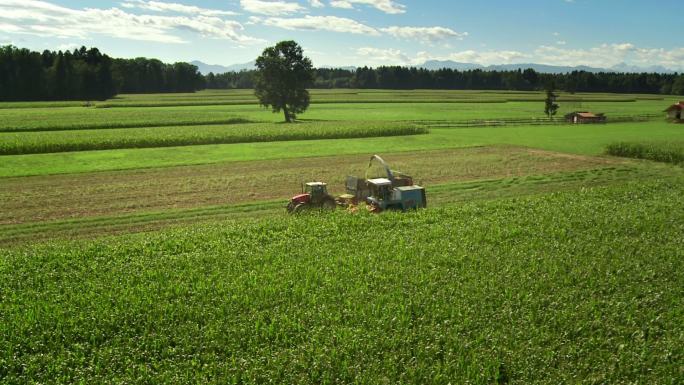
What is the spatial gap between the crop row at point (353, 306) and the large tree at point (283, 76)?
195 feet

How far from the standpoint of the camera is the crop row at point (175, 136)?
145 ft

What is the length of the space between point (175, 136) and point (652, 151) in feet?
141

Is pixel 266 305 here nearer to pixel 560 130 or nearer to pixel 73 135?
pixel 73 135

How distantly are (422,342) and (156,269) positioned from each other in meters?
8.55

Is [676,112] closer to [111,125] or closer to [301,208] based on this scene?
→ [301,208]

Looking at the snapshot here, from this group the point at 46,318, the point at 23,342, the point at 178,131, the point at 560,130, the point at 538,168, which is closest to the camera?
the point at 23,342

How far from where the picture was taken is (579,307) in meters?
13.0

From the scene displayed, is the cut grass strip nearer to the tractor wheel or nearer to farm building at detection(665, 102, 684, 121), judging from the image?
the tractor wheel

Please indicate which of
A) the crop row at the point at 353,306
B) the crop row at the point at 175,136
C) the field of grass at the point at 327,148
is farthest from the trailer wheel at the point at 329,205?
the crop row at the point at 175,136

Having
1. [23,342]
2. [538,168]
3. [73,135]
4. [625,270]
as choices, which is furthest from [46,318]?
[73,135]

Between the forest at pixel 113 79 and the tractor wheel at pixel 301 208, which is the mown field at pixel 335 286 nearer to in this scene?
the tractor wheel at pixel 301 208

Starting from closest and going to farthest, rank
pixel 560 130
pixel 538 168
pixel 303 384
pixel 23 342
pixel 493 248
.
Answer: pixel 303 384
pixel 23 342
pixel 493 248
pixel 538 168
pixel 560 130

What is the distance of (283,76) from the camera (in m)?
Answer: 76.6

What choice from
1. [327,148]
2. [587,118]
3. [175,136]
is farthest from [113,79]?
[587,118]
